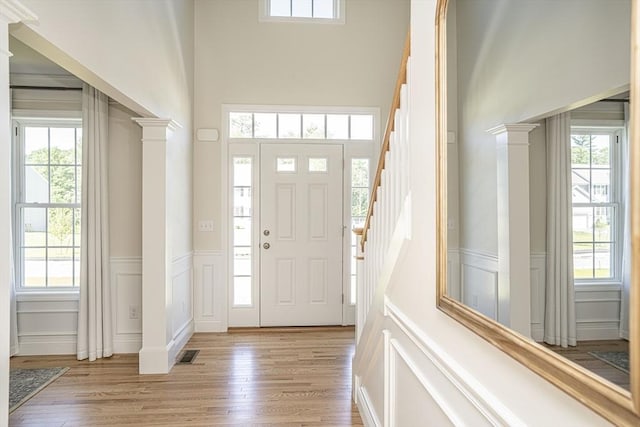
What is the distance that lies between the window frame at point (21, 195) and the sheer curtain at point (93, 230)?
27 cm

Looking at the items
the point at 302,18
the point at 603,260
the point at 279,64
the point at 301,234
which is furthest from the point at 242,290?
the point at 603,260

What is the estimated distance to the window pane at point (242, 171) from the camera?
14.4ft

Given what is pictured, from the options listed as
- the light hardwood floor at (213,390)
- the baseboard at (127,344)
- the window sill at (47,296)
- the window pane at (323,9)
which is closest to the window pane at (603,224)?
the light hardwood floor at (213,390)

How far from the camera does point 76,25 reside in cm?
195

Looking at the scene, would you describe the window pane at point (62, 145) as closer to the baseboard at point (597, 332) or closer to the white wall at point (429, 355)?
the white wall at point (429, 355)

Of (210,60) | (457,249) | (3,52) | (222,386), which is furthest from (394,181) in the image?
(210,60)

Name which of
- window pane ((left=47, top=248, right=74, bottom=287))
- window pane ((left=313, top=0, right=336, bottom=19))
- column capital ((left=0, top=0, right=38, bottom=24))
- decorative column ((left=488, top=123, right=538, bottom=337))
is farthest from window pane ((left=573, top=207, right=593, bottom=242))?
window pane ((left=313, top=0, right=336, bottom=19))

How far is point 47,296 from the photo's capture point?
3.64 meters

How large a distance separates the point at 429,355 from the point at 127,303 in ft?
10.4

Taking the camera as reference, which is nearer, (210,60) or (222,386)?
(222,386)

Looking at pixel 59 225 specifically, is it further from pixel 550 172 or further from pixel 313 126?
pixel 550 172

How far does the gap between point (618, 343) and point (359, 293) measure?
6.98ft

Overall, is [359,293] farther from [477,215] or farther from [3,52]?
[3,52]

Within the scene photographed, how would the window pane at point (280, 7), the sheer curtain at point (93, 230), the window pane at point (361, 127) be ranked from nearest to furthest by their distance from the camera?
the sheer curtain at point (93, 230) < the window pane at point (280, 7) < the window pane at point (361, 127)
